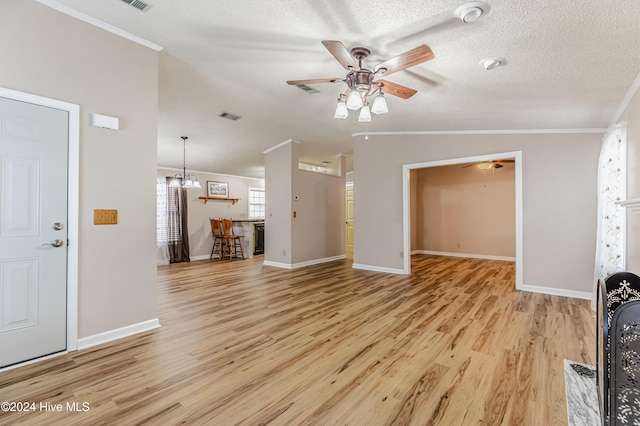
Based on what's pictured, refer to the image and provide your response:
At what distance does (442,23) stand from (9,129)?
3343 millimetres

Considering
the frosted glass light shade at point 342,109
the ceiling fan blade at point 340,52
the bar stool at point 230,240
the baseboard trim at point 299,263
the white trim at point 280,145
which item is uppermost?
the white trim at point 280,145

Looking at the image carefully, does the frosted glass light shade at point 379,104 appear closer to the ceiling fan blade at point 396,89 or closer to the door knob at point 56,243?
the ceiling fan blade at point 396,89

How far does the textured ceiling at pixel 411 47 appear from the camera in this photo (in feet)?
7.10

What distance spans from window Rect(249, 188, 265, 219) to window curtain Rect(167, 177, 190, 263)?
2.29m

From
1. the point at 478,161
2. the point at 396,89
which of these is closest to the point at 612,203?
the point at 478,161

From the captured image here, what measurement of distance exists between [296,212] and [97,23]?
14.8 ft

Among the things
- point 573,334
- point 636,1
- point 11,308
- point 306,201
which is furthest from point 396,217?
point 11,308

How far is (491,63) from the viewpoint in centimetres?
271

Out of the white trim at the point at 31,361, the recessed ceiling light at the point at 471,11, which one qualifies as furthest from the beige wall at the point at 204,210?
the recessed ceiling light at the point at 471,11

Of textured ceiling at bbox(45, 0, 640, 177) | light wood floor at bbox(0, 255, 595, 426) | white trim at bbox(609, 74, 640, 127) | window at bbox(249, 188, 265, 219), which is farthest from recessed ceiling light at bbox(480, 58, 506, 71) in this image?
window at bbox(249, 188, 265, 219)

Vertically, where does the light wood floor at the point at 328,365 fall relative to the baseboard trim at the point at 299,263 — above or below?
below

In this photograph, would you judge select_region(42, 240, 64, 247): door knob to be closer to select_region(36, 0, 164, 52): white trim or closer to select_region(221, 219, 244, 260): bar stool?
select_region(36, 0, 164, 52): white trim

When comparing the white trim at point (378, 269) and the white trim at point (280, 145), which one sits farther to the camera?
the white trim at point (280, 145)

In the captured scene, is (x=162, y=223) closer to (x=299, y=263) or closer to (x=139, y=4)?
(x=299, y=263)
